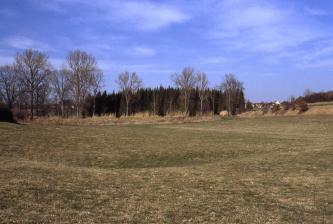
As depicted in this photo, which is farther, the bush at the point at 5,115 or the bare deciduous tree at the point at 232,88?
the bare deciduous tree at the point at 232,88

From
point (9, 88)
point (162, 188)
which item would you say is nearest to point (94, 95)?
point (9, 88)

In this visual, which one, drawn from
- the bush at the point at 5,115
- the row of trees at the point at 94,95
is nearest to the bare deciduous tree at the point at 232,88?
the row of trees at the point at 94,95

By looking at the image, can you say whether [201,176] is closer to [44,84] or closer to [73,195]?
[73,195]

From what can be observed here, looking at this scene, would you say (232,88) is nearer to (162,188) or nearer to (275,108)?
(275,108)

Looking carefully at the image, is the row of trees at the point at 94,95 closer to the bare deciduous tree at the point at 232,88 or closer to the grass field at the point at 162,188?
the bare deciduous tree at the point at 232,88

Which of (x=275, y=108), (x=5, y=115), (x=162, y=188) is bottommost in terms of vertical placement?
(x=162, y=188)

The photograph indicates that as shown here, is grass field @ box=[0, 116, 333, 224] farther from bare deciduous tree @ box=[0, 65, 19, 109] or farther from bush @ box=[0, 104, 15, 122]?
bare deciduous tree @ box=[0, 65, 19, 109]

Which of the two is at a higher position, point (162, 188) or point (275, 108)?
point (275, 108)

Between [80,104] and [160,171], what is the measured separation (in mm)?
81094

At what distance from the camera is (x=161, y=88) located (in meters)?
109

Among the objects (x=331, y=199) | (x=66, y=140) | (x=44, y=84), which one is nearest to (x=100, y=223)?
(x=331, y=199)

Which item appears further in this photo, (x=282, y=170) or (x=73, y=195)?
(x=282, y=170)

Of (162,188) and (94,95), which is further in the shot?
(94,95)

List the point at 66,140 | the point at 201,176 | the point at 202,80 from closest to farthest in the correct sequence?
the point at 201,176
the point at 66,140
the point at 202,80
